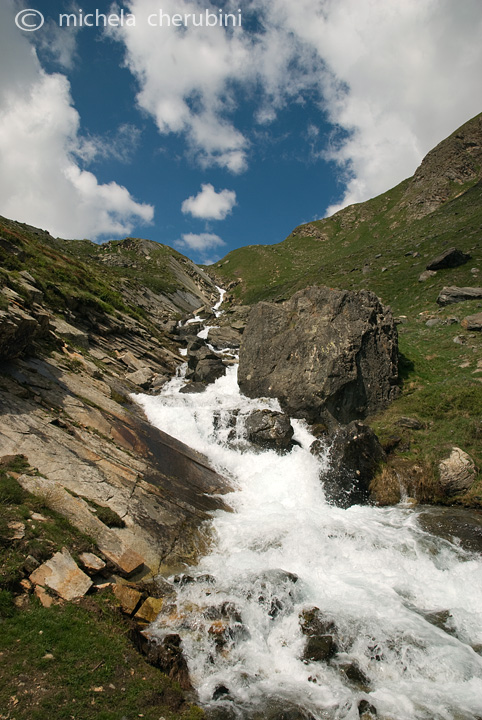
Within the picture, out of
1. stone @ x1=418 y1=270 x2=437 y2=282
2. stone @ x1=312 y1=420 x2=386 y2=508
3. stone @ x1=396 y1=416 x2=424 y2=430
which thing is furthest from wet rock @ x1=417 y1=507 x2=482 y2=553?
stone @ x1=418 y1=270 x2=437 y2=282

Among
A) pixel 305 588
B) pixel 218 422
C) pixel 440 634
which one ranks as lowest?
pixel 305 588

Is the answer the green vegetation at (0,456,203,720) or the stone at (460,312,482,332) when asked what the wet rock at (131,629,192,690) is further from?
the stone at (460,312,482,332)

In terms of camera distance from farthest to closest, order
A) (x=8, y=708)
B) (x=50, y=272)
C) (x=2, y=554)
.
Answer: (x=50, y=272) → (x=2, y=554) → (x=8, y=708)

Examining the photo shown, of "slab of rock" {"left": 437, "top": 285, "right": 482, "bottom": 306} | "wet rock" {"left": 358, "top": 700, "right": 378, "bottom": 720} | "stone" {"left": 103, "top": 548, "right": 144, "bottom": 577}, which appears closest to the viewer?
"wet rock" {"left": 358, "top": 700, "right": 378, "bottom": 720}

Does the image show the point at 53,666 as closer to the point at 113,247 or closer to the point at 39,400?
the point at 39,400

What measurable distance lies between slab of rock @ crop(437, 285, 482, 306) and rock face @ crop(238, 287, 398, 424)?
13087 mm

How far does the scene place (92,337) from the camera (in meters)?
33.6

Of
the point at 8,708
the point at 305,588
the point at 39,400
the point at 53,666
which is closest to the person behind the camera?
the point at 8,708

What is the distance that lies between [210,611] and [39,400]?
41.8 ft

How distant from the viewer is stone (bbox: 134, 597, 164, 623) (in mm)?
10000

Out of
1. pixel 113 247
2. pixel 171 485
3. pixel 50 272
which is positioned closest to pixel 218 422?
pixel 171 485

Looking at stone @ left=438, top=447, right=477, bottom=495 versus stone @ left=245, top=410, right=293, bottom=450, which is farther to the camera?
stone @ left=245, top=410, right=293, bottom=450

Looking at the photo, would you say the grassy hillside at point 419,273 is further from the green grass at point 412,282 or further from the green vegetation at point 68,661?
the green vegetation at point 68,661

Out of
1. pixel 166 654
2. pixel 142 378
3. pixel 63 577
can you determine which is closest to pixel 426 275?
pixel 142 378
